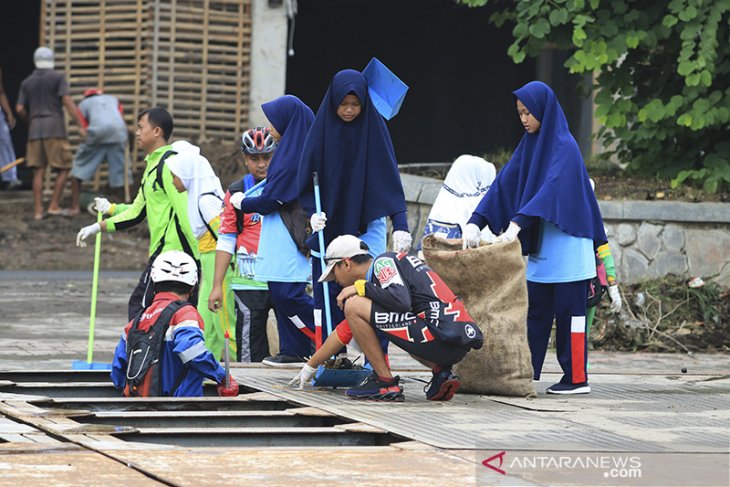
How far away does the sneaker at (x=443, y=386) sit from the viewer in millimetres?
7891

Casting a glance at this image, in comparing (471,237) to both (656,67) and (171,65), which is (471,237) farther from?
(171,65)

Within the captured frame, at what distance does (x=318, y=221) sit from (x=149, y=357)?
130 centimetres

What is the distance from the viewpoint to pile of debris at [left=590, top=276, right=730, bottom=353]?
1125 centimetres

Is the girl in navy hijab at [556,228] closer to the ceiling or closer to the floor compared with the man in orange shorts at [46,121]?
closer to the floor

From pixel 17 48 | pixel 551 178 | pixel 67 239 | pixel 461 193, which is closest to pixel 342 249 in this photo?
pixel 551 178

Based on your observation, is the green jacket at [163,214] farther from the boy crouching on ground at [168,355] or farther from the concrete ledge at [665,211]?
the concrete ledge at [665,211]

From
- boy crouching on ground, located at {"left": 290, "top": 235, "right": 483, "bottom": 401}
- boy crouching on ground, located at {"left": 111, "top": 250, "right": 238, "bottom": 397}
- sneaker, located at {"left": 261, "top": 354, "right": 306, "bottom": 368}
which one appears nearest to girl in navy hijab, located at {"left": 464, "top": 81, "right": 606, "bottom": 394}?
boy crouching on ground, located at {"left": 290, "top": 235, "right": 483, "bottom": 401}

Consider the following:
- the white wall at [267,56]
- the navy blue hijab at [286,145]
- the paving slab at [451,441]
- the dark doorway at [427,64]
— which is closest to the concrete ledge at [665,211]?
the paving slab at [451,441]

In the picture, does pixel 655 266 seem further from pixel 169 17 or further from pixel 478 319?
pixel 169 17

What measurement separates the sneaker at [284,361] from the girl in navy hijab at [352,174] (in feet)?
2.02

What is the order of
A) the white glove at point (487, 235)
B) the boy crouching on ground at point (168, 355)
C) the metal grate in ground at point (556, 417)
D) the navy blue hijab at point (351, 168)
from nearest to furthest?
1. the metal grate in ground at point (556, 417)
2. the boy crouching on ground at point (168, 355)
3. the navy blue hijab at point (351, 168)
4. the white glove at point (487, 235)

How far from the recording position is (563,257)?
839 cm

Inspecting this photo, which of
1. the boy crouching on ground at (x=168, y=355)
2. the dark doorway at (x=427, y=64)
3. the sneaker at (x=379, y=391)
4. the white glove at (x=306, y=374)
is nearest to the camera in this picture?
the boy crouching on ground at (x=168, y=355)

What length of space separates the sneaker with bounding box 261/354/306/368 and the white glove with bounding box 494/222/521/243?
1603mm
